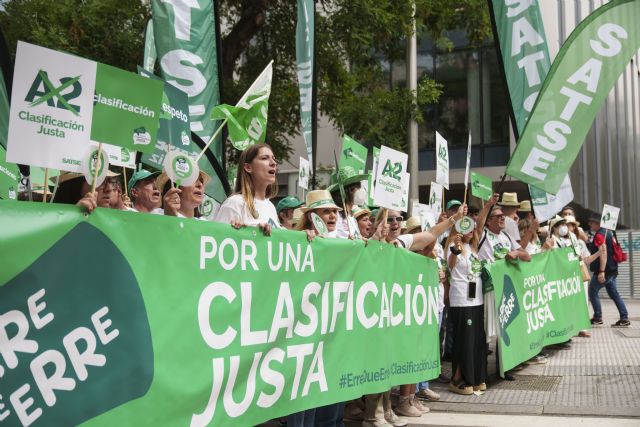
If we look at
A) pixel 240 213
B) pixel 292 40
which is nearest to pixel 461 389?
pixel 240 213

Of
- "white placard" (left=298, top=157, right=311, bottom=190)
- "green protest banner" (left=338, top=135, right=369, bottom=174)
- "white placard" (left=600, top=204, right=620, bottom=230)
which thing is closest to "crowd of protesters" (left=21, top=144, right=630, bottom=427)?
"green protest banner" (left=338, top=135, right=369, bottom=174)

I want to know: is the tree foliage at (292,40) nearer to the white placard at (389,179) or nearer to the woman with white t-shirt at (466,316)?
the woman with white t-shirt at (466,316)

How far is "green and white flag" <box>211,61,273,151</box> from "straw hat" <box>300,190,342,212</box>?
4.05ft

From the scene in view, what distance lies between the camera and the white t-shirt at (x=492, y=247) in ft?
28.9

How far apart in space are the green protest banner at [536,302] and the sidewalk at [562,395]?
290 mm

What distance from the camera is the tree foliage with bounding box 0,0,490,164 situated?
13.3 meters

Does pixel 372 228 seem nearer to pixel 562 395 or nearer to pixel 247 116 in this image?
pixel 247 116

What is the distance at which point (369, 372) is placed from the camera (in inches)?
219

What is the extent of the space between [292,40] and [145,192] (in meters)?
10.1

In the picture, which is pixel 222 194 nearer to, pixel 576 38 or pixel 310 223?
pixel 310 223

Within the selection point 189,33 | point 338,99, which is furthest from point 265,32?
point 189,33

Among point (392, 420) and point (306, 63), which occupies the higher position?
point (306, 63)

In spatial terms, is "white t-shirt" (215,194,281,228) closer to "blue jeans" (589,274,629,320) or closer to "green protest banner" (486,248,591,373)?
"green protest banner" (486,248,591,373)

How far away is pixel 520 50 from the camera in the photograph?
9.14 metres
